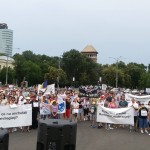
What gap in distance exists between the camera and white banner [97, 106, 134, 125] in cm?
1839

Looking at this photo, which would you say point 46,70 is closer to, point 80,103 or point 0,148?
point 80,103

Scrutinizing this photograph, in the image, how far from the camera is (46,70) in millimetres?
127250

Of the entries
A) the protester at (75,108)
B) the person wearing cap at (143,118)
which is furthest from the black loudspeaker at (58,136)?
the protester at (75,108)

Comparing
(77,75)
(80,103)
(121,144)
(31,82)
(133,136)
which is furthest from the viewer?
(77,75)

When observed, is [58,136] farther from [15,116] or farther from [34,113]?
[34,113]

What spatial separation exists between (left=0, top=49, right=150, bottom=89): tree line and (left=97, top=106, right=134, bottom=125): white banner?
290 ft

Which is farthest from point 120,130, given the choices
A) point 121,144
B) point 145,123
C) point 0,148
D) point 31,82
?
point 31,82

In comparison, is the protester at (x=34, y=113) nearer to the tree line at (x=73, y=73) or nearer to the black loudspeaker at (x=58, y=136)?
the black loudspeaker at (x=58, y=136)

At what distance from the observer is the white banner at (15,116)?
52.3 feet

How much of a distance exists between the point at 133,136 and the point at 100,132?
161 centimetres

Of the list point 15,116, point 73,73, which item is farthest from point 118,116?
point 73,73

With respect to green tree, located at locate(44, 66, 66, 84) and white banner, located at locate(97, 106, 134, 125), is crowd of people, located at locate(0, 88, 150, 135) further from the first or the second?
green tree, located at locate(44, 66, 66, 84)

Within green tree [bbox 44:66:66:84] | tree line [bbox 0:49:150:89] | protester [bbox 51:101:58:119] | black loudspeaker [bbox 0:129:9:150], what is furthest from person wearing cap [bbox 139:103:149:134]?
green tree [bbox 44:66:66:84]

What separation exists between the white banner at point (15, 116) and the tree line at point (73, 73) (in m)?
89.7
